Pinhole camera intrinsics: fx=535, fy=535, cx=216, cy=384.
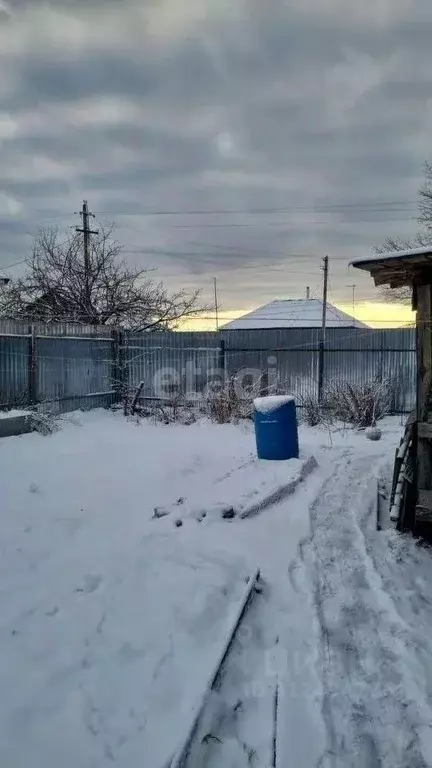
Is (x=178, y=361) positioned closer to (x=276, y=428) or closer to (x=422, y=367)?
(x=276, y=428)

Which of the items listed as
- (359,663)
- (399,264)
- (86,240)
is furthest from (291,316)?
(359,663)

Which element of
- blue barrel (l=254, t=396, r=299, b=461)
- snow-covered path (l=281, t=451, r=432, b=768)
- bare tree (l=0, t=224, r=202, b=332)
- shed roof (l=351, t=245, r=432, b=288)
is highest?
bare tree (l=0, t=224, r=202, b=332)

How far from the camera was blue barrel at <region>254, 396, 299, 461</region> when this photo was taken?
25.7ft

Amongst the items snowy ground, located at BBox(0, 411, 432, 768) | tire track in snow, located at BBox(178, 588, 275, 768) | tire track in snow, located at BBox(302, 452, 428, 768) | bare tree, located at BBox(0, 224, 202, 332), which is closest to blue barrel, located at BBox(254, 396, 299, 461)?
snowy ground, located at BBox(0, 411, 432, 768)

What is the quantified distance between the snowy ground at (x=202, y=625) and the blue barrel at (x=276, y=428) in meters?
1.03

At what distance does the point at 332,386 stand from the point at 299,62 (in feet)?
23.5

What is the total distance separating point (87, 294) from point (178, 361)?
253 inches

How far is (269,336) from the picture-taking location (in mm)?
14094

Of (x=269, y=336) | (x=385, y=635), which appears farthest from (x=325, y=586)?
(x=269, y=336)

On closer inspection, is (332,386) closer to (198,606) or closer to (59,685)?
(198,606)

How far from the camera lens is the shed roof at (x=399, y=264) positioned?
4843 mm

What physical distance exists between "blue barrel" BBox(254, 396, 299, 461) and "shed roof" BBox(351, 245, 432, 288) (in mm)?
2568

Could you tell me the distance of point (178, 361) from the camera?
14.6 metres

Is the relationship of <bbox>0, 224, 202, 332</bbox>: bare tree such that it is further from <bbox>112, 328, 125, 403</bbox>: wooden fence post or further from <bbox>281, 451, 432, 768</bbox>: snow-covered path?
<bbox>281, 451, 432, 768</bbox>: snow-covered path
